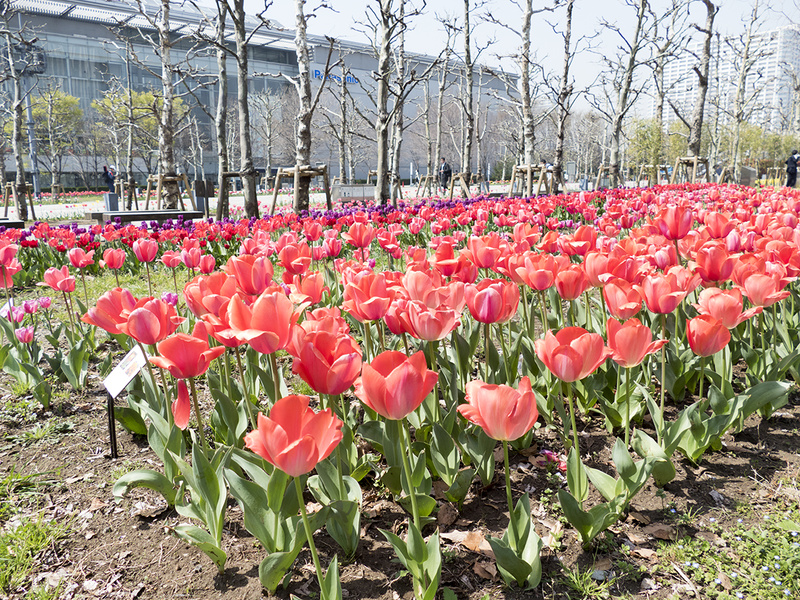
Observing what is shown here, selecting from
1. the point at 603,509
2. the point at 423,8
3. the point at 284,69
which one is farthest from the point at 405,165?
the point at 603,509

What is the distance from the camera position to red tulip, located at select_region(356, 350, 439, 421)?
1.24m

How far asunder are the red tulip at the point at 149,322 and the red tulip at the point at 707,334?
5.51 ft

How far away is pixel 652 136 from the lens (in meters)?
24.1

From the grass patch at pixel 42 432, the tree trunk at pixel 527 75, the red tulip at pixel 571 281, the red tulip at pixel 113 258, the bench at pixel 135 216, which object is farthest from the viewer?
the tree trunk at pixel 527 75

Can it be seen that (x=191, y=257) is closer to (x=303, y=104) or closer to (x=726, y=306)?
(x=726, y=306)

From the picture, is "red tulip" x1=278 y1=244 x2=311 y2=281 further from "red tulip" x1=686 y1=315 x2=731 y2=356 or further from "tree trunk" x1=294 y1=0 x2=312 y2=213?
"tree trunk" x1=294 y1=0 x2=312 y2=213

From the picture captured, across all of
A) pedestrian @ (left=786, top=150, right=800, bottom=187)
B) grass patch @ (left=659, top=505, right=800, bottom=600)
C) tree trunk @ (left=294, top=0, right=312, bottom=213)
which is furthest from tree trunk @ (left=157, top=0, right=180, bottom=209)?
pedestrian @ (left=786, top=150, right=800, bottom=187)

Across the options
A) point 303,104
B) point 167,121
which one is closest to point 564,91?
point 303,104

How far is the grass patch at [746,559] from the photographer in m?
1.63

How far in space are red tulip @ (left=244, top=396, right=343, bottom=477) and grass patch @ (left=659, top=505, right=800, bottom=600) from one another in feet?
4.16

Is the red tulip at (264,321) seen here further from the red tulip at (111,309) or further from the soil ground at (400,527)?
the soil ground at (400,527)

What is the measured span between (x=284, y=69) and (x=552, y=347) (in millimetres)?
63057

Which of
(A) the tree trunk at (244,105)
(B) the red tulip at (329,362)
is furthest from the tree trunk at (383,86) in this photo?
(B) the red tulip at (329,362)

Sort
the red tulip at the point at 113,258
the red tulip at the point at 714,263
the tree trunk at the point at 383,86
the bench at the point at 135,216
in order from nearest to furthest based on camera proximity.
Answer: the red tulip at the point at 714,263 < the red tulip at the point at 113,258 < the bench at the point at 135,216 < the tree trunk at the point at 383,86
